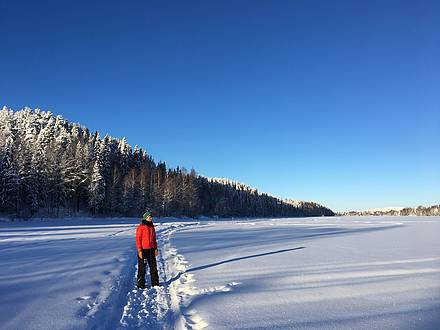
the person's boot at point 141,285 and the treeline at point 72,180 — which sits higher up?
the treeline at point 72,180

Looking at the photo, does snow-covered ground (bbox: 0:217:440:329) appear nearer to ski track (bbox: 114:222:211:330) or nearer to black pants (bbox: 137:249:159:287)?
ski track (bbox: 114:222:211:330)

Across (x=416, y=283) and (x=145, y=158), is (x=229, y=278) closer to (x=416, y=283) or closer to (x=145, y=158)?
(x=416, y=283)

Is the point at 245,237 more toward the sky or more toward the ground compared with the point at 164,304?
more toward the ground

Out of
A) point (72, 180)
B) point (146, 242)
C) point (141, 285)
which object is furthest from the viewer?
point (72, 180)

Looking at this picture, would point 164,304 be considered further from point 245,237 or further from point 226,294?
point 245,237

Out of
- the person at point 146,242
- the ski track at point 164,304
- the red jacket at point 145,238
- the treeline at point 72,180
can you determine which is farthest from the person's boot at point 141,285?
the treeline at point 72,180

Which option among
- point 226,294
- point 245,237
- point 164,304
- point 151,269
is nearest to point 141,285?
point 151,269

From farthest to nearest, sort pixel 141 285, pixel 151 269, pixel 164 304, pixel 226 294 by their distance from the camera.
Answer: pixel 151 269
pixel 141 285
pixel 226 294
pixel 164 304

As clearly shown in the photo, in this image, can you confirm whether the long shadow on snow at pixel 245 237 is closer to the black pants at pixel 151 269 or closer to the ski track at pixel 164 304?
the black pants at pixel 151 269

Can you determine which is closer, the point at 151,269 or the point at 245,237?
the point at 151,269

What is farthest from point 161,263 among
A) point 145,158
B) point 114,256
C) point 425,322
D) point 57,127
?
point 145,158

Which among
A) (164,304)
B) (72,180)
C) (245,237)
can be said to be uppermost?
(72,180)

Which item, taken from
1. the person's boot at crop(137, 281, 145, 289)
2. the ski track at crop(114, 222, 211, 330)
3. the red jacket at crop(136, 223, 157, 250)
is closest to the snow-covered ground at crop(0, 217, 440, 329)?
the ski track at crop(114, 222, 211, 330)

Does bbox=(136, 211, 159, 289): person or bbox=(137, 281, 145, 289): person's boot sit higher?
bbox=(136, 211, 159, 289): person
